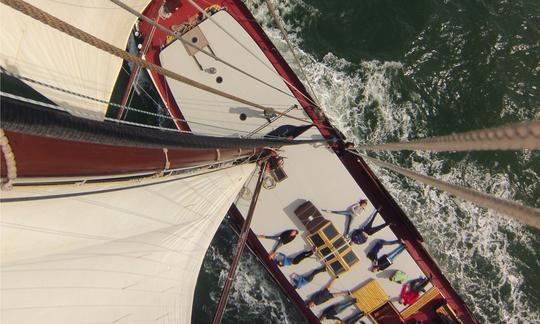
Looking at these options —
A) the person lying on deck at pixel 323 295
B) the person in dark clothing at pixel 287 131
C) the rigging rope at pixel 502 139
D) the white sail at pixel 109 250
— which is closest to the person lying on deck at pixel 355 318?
the person lying on deck at pixel 323 295

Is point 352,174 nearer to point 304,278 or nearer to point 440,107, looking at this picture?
point 304,278

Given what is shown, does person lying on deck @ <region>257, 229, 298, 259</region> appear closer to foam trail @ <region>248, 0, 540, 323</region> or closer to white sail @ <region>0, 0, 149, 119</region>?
foam trail @ <region>248, 0, 540, 323</region>

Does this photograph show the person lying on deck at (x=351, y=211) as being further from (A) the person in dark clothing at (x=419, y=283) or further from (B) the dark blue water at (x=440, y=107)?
(B) the dark blue water at (x=440, y=107)

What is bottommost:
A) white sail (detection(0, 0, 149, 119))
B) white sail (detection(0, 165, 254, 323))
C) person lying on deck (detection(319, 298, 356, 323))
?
person lying on deck (detection(319, 298, 356, 323))

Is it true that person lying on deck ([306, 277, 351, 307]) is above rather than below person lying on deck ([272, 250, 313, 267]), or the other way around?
below

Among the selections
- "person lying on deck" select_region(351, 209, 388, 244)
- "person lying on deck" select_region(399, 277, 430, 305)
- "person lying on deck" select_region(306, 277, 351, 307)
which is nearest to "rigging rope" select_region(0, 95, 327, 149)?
"person lying on deck" select_region(351, 209, 388, 244)

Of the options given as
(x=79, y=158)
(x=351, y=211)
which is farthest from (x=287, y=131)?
(x=79, y=158)
